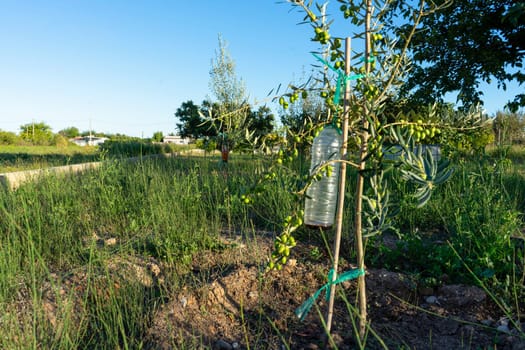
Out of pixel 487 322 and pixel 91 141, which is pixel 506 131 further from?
pixel 91 141

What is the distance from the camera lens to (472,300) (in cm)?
252

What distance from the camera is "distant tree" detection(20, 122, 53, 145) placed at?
35781 millimetres

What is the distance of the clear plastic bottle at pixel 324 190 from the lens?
6.82ft

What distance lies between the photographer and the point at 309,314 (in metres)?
2.49

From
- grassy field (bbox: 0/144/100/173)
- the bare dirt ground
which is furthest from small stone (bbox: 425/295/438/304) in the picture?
grassy field (bbox: 0/144/100/173)

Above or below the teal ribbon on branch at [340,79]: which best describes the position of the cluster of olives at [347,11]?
above

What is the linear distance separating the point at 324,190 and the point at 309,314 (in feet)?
2.78

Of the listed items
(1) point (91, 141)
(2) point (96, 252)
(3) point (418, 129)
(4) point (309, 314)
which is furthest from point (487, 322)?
(1) point (91, 141)

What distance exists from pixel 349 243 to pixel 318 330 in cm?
104

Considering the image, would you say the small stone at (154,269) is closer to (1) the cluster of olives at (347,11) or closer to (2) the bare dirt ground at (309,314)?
(2) the bare dirt ground at (309,314)

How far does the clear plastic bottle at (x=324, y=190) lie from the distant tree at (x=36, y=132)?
120ft

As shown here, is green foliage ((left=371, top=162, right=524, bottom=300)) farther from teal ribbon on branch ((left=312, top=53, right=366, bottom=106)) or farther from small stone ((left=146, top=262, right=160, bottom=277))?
small stone ((left=146, top=262, right=160, bottom=277))

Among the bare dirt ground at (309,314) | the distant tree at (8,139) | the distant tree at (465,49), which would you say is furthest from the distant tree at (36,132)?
the bare dirt ground at (309,314)

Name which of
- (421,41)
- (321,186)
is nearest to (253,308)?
(321,186)
